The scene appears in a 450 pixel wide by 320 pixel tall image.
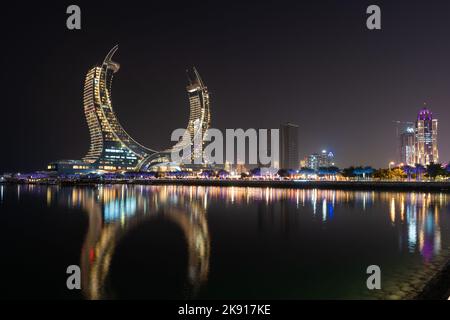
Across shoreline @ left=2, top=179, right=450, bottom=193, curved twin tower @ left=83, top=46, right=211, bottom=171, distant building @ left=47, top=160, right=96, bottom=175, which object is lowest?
shoreline @ left=2, top=179, right=450, bottom=193

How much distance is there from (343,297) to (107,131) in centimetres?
9158

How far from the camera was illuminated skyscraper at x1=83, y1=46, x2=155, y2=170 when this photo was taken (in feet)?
298

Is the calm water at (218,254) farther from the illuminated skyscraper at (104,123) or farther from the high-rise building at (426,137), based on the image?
the high-rise building at (426,137)

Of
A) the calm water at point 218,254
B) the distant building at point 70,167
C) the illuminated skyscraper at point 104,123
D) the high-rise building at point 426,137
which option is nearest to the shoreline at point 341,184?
the distant building at point 70,167

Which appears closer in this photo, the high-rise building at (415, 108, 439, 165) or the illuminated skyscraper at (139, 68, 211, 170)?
the illuminated skyscraper at (139, 68, 211, 170)

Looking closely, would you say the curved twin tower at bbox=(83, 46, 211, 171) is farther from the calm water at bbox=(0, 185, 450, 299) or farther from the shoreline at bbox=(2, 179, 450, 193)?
the calm water at bbox=(0, 185, 450, 299)

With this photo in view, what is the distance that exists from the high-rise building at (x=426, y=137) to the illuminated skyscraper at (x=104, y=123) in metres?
108

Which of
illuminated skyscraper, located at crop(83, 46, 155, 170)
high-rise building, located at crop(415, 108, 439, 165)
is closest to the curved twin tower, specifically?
illuminated skyscraper, located at crop(83, 46, 155, 170)

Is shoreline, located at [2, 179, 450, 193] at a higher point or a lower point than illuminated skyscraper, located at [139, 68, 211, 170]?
lower

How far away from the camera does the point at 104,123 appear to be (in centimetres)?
9312

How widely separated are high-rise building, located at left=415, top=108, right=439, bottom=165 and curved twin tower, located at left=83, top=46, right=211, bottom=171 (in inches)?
3442

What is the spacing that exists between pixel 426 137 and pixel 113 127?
113320 mm

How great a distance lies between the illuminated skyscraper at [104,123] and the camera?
90.9 metres
